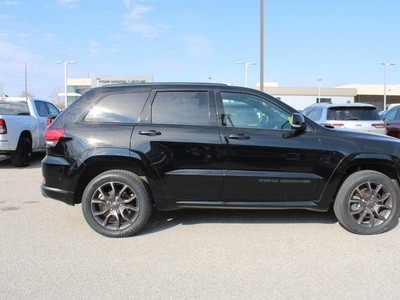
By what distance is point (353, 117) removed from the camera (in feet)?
26.7

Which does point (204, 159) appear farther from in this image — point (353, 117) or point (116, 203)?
point (353, 117)

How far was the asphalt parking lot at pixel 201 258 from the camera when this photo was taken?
299 centimetres

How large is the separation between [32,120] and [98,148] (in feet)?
20.0

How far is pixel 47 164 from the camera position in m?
4.21

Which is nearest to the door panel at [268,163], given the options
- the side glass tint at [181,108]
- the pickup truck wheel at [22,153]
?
the side glass tint at [181,108]

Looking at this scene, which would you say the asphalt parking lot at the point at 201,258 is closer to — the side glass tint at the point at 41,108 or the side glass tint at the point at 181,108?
the side glass tint at the point at 181,108

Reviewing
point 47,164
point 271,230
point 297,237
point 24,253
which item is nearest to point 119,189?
point 47,164

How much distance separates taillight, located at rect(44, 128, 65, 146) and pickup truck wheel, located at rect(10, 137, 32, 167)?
5115 mm

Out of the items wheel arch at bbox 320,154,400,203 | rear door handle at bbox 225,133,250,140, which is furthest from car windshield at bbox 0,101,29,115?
wheel arch at bbox 320,154,400,203

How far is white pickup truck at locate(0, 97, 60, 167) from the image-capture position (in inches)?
318

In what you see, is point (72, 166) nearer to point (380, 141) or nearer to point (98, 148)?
point (98, 148)

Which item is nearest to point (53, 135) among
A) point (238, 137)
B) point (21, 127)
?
point (238, 137)

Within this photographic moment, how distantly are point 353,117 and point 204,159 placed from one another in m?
5.51

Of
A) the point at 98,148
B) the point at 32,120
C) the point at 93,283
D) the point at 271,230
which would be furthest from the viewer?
the point at 32,120
